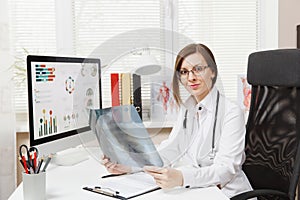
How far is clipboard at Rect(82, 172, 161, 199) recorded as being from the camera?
4.02 feet

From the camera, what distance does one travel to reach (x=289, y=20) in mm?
2561

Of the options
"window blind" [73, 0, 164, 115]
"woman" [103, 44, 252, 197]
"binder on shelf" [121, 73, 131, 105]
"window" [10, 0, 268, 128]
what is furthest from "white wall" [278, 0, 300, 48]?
"binder on shelf" [121, 73, 131, 105]

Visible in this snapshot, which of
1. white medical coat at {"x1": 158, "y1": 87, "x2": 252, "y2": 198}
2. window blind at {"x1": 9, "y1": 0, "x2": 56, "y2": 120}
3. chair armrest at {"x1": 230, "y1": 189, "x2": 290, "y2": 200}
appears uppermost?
window blind at {"x1": 9, "y1": 0, "x2": 56, "y2": 120}

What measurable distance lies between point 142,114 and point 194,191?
279mm

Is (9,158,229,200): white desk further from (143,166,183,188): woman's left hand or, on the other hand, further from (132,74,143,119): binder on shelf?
(132,74,143,119): binder on shelf

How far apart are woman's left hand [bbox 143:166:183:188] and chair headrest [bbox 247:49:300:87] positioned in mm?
622

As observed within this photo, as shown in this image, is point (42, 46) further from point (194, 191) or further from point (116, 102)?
point (194, 191)

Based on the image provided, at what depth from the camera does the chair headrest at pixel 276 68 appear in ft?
5.07

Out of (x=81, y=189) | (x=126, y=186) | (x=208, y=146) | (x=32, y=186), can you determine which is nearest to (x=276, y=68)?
(x=208, y=146)

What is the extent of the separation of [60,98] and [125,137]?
42 centimetres

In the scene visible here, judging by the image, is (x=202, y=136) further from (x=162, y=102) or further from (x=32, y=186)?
(x=32, y=186)

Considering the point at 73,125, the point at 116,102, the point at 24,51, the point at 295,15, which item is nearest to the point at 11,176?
the point at 24,51

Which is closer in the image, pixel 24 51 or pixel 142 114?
pixel 142 114

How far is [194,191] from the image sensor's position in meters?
1.27
